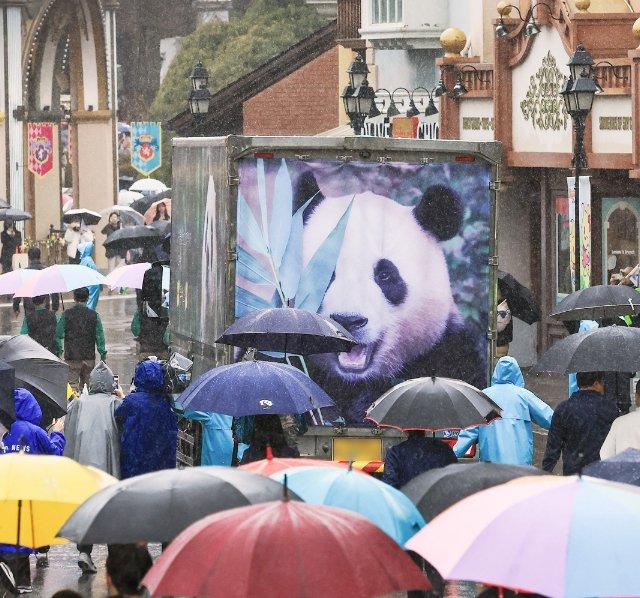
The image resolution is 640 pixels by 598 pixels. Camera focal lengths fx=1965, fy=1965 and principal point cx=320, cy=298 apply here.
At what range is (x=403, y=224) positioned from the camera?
14688 mm

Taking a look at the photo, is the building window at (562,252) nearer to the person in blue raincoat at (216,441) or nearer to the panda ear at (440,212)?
the panda ear at (440,212)

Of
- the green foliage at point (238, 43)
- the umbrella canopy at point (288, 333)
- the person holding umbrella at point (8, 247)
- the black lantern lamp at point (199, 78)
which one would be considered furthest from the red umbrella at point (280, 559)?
the green foliage at point (238, 43)

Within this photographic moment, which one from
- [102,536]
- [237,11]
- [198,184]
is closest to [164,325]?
[198,184]

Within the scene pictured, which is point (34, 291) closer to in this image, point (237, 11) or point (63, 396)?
point (63, 396)

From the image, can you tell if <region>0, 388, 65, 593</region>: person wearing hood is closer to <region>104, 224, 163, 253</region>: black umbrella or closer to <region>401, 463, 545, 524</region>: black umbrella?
<region>401, 463, 545, 524</region>: black umbrella

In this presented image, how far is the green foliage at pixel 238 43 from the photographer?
59.8m

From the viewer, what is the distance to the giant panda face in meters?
14.6

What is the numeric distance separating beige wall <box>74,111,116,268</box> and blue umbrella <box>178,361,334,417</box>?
132 feet

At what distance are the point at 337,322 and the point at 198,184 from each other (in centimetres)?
243

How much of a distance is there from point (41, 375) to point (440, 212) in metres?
3.20

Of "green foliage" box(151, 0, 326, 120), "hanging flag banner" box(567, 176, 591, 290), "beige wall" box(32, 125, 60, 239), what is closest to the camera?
"hanging flag banner" box(567, 176, 591, 290)

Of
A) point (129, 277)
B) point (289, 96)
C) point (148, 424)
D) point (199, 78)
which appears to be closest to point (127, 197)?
point (289, 96)

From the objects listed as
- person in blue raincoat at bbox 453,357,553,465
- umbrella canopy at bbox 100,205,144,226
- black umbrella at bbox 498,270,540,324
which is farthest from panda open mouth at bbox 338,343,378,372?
umbrella canopy at bbox 100,205,144,226

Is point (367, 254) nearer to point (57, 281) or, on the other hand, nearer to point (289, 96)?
point (57, 281)
